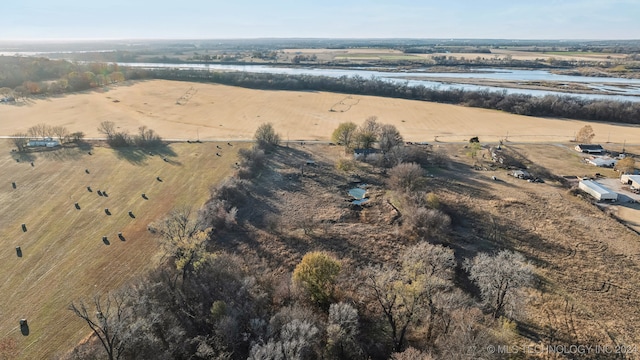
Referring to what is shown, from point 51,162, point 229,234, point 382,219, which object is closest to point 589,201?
point 382,219

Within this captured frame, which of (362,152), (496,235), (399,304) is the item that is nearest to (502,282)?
(399,304)

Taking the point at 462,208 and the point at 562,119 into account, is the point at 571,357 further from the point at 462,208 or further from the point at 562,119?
the point at 562,119

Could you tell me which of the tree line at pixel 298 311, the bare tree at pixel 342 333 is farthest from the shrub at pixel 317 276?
the bare tree at pixel 342 333

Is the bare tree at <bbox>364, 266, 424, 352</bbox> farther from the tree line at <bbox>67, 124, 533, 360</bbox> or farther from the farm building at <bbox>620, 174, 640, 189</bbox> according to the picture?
the farm building at <bbox>620, 174, 640, 189</bbox>

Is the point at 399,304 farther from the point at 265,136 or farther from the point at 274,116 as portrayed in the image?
the point at 274,116

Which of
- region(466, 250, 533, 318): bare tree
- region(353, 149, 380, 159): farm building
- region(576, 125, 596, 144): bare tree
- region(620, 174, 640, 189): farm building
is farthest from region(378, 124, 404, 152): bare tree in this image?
region(576, 125, 596, 144): bare tree
